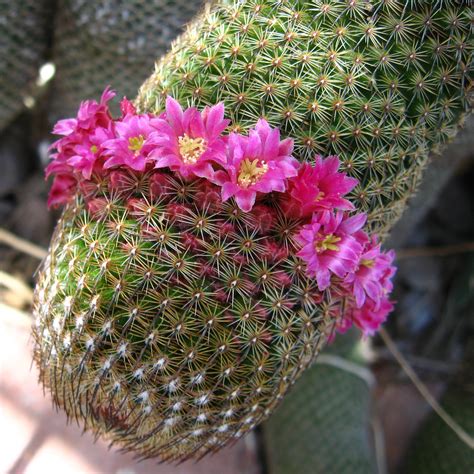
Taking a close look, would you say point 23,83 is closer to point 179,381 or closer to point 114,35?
point 114,35

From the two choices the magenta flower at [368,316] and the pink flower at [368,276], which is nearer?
the pink flower at [368,276]

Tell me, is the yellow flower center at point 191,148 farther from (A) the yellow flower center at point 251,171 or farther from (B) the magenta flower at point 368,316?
(B) the magenta flower at point 368,316

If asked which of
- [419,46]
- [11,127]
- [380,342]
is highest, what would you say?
[419,46]

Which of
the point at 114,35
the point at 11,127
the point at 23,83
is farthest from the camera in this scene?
the point at 11,127

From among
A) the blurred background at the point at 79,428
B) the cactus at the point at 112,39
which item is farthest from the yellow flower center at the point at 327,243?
the cactus at the point at 112,39

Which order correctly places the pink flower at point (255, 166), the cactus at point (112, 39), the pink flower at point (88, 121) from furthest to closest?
1. the cactus at point (112, 39)
2. the pink flower at point (88, 121)
3. the pink flower at point (255, 166)

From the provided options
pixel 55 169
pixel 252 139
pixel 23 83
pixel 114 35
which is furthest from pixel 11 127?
pixel 252 139

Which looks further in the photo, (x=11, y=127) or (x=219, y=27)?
(x=11, y=127)
